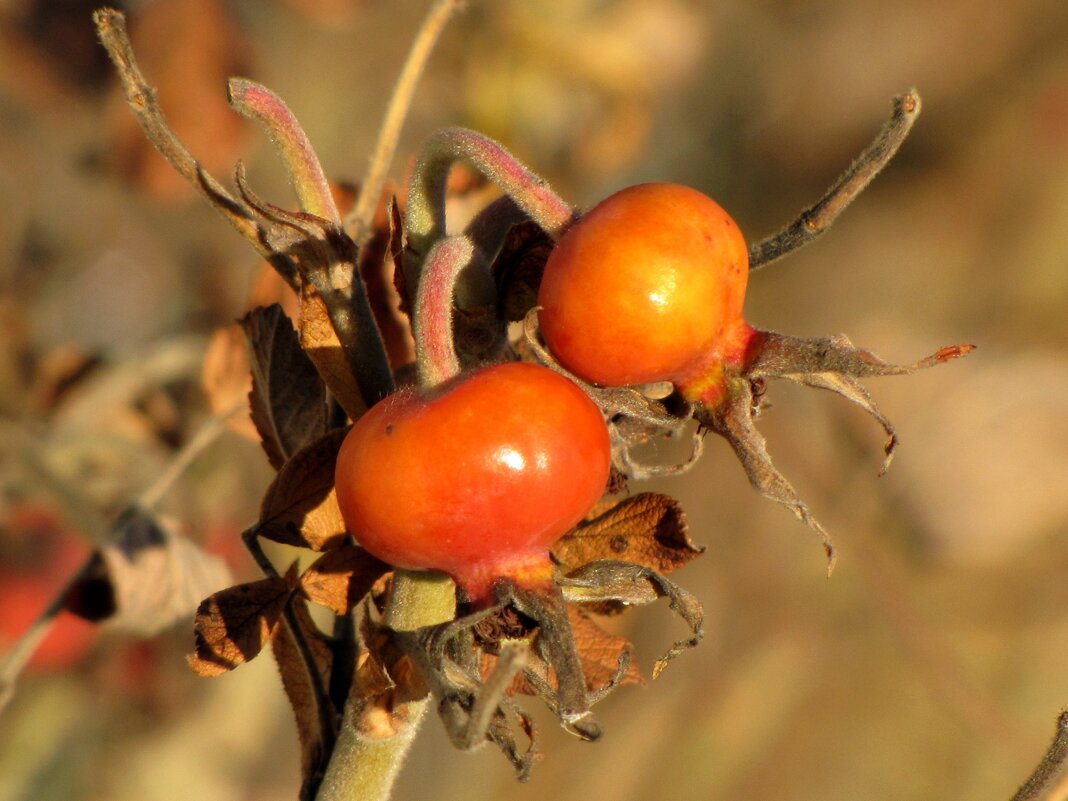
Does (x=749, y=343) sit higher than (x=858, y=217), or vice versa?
(x=749, y=343)

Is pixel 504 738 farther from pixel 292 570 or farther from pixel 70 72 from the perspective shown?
pixel 70 72

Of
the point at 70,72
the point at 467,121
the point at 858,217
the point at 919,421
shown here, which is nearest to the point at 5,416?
the point at 70,72

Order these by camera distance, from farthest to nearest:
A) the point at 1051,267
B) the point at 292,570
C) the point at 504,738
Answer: the point at 1051,267 < the point at 292,570 < the point at 504,738

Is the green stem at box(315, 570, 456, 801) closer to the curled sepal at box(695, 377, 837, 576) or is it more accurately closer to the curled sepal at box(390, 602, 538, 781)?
the curled sepal at box(390, 602, 538, 781)

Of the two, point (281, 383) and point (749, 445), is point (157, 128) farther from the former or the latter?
point (749, 445)

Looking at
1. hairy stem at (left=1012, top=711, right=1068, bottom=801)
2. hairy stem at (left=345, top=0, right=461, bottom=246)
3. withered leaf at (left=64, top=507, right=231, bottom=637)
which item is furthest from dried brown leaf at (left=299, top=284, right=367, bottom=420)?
withered leaf at (left=64, top=507, right=231, bottom=637)

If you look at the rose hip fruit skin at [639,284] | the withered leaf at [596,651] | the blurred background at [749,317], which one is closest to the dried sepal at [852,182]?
the rose hip fruit skin at [639,284]
